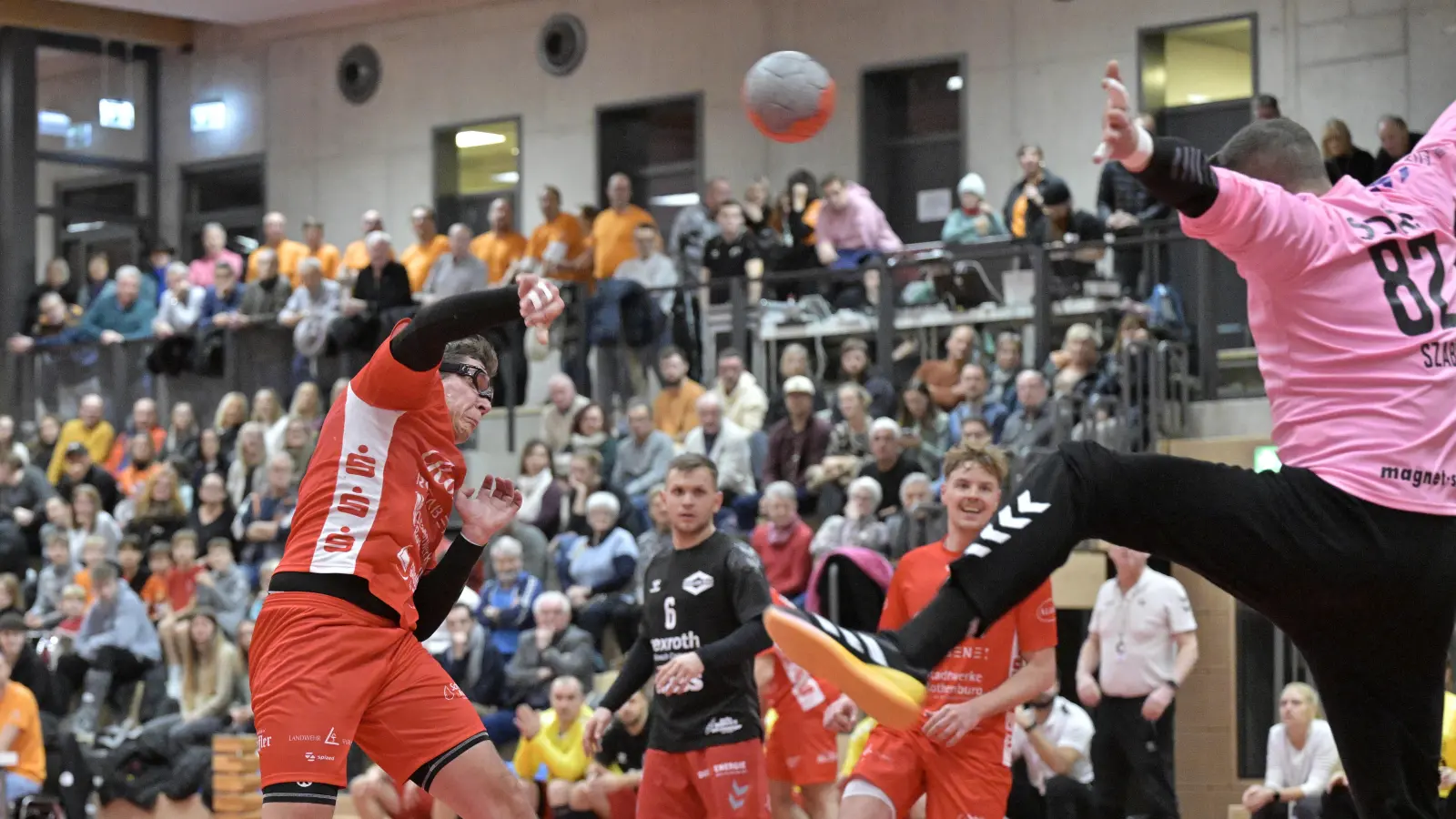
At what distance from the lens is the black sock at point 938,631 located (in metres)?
4.21

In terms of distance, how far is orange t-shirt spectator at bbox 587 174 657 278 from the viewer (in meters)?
15.9

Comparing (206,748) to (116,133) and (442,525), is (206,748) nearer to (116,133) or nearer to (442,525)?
(442,525)

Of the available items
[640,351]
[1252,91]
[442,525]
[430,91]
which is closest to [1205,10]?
[1252,91]

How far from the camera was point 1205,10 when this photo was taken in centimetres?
1612

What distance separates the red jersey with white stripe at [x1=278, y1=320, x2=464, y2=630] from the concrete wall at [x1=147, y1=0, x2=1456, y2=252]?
1169 centimetres

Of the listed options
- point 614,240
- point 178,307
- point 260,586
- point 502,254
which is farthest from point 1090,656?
point 178,307

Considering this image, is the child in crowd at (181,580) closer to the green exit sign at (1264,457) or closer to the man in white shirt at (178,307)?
the man in white shirt at (178,307)

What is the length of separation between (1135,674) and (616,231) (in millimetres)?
7708

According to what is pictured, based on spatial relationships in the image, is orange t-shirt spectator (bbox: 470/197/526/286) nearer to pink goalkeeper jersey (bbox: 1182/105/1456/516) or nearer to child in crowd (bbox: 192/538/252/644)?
child in crowd (bbox: 192/538/252/644)

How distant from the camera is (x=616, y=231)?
1591 centimetres

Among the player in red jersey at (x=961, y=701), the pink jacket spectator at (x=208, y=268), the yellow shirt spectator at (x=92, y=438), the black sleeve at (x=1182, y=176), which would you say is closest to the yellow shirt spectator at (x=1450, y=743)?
the player in red jersey at (x=961, y=701)

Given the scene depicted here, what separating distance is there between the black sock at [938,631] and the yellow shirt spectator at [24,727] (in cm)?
954

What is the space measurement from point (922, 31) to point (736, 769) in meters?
12.3

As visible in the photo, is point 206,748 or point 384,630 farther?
point 206,748
